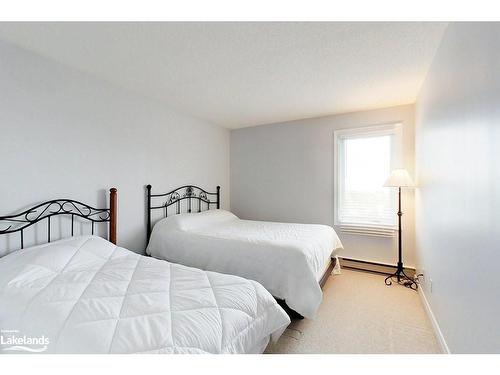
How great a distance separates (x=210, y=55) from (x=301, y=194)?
8.16 feet

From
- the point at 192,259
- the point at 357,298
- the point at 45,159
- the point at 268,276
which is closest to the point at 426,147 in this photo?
the point at 357,298

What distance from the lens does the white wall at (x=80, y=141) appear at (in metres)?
1.71

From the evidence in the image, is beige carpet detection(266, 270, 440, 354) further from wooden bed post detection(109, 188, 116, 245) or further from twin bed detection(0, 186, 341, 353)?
wooden bed post detection(109, 188, 116, 245)

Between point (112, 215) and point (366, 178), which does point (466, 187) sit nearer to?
point (366, 178)

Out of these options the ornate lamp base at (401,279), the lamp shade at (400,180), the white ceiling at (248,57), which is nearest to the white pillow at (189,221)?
the white ceiling at (248,57)

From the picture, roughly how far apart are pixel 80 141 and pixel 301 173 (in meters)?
2.92

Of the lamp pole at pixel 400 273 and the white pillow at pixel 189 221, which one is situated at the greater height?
the white pillow at pixel 189 221

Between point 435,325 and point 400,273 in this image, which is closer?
point 435,325

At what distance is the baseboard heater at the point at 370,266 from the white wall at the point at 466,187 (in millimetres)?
1142

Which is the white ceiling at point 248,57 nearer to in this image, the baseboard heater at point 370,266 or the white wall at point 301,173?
the white wall at point 301,173

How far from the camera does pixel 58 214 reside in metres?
1.94

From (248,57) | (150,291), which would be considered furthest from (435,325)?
(248,57)

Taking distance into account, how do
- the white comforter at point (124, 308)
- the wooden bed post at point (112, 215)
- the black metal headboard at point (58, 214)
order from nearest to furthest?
the white comforter at point (124, 308), the black metal headboard at point (58, 214), the wooden bed post at point (112, 215)

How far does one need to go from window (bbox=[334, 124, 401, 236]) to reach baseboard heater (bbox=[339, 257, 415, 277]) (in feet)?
1.44
